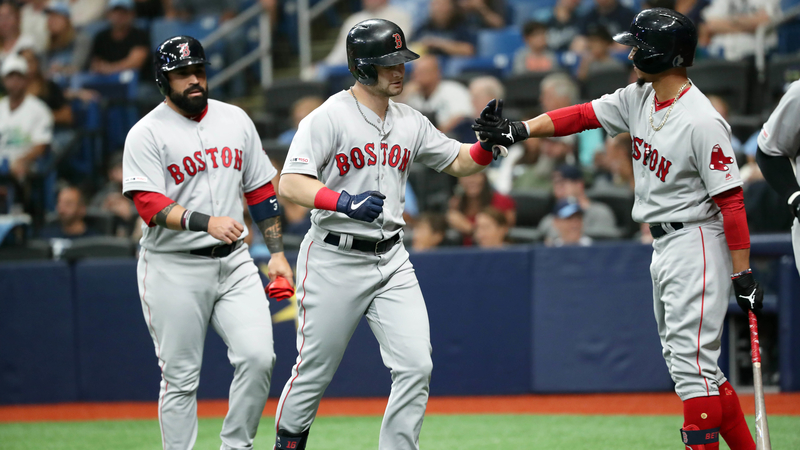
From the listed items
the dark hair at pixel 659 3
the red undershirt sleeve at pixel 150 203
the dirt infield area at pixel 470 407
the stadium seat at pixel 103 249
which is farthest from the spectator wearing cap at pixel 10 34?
the red undershirt sleeve at pixel 150 203

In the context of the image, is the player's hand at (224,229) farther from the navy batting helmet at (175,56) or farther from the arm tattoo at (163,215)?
the navy batting helmet at (175,56)

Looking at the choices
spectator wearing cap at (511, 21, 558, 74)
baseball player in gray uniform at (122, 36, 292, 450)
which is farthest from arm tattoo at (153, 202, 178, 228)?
spectator wearing cap at (511, 21, 558, 74)

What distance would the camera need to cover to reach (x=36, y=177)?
1005 centimetres

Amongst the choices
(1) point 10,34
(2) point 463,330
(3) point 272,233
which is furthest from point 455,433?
(1) point 10,34

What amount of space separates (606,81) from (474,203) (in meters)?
1.90

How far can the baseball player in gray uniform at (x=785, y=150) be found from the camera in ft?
12.5

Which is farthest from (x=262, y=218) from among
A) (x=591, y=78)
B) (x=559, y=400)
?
(x=591, y=78)

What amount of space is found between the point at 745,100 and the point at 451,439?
4979 mm

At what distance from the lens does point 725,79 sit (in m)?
8.52

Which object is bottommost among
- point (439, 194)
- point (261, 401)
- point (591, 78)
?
point (261, 401)

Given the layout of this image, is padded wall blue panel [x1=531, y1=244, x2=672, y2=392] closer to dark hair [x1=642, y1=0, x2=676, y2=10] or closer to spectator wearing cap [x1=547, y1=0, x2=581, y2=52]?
dark hair [x1=642, y1=0, x2=676, y2=10]

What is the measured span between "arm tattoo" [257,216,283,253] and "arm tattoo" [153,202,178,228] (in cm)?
55

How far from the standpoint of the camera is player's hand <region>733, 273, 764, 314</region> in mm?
3775

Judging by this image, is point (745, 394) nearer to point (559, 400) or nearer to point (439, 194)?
point (559, 400)
